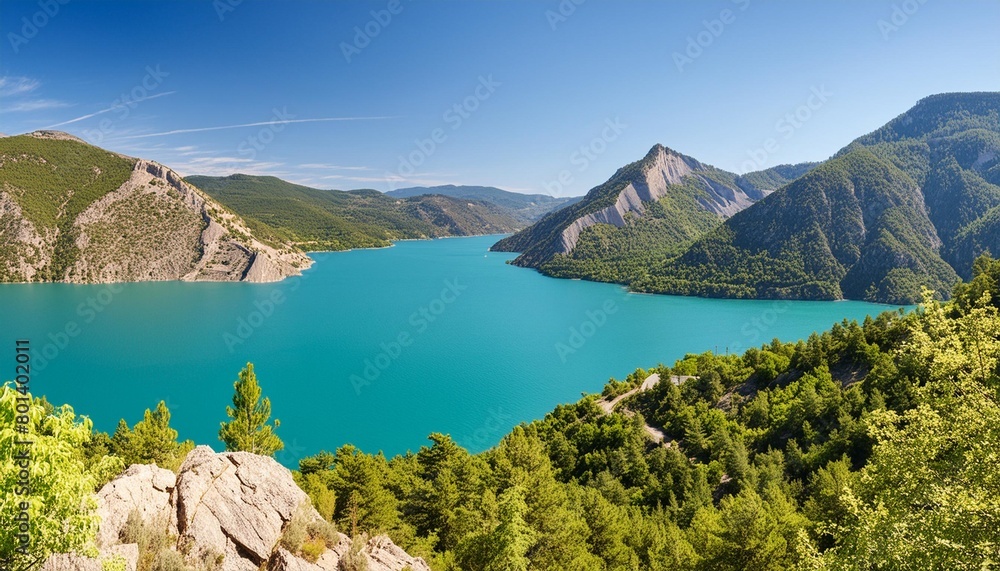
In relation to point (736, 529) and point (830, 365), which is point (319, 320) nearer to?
point (830, 365)

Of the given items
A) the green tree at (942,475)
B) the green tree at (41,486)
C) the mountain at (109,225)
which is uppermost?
the mountain at (109,225)


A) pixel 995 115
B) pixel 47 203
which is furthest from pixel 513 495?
pixel 995 115

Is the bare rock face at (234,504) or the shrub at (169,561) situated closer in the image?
the shrub at (169,561)

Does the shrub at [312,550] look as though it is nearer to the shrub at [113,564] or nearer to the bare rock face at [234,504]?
the bare rock face at [234,504]

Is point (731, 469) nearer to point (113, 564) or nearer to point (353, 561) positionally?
point (353, 561)

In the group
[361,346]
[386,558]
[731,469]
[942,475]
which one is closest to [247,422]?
[386,558]
